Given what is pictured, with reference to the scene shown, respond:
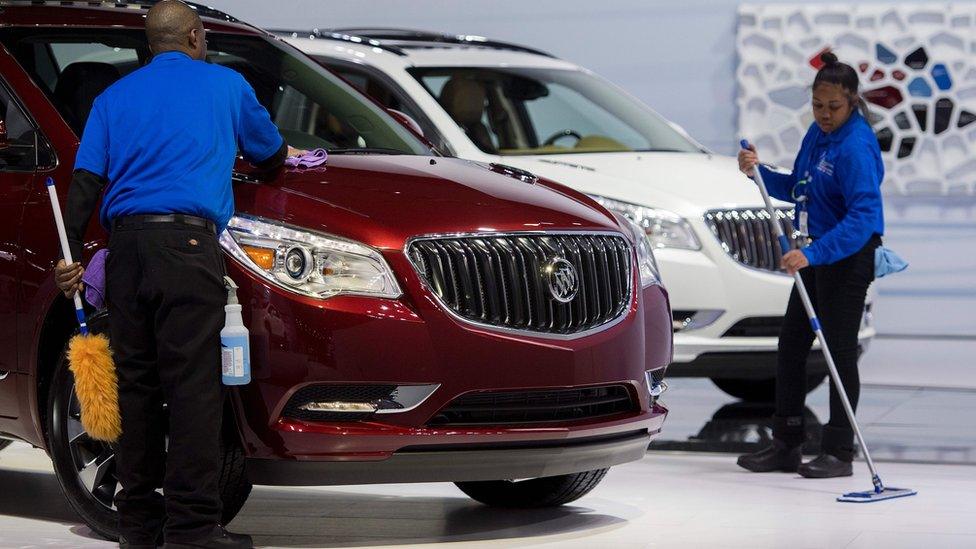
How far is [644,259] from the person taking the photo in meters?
5.98

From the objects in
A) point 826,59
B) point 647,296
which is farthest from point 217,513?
point 826,59

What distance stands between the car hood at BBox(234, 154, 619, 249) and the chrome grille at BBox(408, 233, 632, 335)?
5 cm

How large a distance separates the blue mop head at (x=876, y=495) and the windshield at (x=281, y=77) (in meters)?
2.02

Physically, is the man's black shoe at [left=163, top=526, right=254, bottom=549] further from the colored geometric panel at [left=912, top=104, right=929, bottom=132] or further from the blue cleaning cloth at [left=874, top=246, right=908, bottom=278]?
the colored geometric panel at [left=912, top=104, right=929, bottom=132]

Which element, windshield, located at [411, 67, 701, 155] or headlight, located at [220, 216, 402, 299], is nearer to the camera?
headlight, located at [220, 216, 402, 299]

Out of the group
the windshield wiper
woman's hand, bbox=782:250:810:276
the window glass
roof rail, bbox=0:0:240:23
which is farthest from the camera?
woman's hand, bbox=782:250:810:276

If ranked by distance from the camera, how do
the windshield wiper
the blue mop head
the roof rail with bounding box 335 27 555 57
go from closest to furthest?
the windshield wiper < the blue mop head < the roof rail with bounding box 335 27 555 57

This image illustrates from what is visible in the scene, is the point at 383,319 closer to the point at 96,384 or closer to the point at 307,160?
the point at 307,160

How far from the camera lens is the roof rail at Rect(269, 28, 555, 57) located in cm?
953

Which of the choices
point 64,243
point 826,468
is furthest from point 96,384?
point 826,468

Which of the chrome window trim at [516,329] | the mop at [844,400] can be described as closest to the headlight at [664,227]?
the mop at [844,400]

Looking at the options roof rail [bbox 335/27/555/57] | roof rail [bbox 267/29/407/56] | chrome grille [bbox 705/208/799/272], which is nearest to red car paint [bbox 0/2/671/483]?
chrome grille [bbox 705/208/799/272]

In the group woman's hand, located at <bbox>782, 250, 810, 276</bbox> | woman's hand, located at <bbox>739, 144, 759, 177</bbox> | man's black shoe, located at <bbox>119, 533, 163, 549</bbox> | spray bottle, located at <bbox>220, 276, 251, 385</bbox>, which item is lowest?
man's black shoe, located at <bbox>119, 533, 163, 549</bbox>

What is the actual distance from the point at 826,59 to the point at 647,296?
6.19 feet
